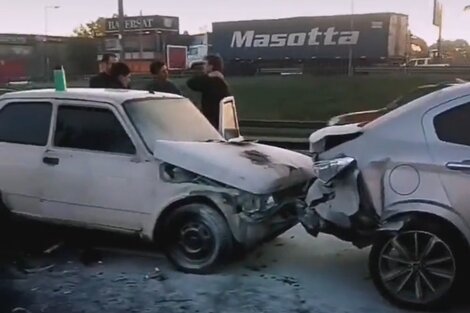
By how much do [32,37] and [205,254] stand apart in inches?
1981

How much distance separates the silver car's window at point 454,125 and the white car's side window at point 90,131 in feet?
A: 8.32

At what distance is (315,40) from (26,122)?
34.0 m

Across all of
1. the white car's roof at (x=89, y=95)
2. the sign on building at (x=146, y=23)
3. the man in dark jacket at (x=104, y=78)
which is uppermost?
the sign on building at (x=146, y=23)

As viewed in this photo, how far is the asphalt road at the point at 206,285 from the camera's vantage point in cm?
469

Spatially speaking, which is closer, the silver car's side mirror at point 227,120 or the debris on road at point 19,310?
the debris on road at point 19,310

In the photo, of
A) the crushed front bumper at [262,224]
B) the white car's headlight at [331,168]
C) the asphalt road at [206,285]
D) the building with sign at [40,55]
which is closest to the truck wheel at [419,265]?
the asphalt road at [206,285]

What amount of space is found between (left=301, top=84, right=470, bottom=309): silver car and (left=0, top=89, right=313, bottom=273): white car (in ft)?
2.52

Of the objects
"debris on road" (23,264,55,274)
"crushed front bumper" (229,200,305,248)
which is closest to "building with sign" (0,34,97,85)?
"debris on road" (23,264,55,274)

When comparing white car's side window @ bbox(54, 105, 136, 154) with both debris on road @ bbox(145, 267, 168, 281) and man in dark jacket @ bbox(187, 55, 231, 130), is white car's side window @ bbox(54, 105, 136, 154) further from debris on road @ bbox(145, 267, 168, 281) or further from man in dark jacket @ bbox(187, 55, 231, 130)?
man in dark jacket @ bbox(187, 55, 231, 130)

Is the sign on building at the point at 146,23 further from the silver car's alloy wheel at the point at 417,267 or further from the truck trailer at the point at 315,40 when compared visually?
the silver car's alloy wheel at the point at 417,267

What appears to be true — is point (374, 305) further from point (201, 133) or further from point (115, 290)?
point (201, 133)

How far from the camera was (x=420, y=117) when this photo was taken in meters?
4.66

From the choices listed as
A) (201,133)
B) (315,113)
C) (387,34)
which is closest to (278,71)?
(387,34)

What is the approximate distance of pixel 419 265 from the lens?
456 centimetres
